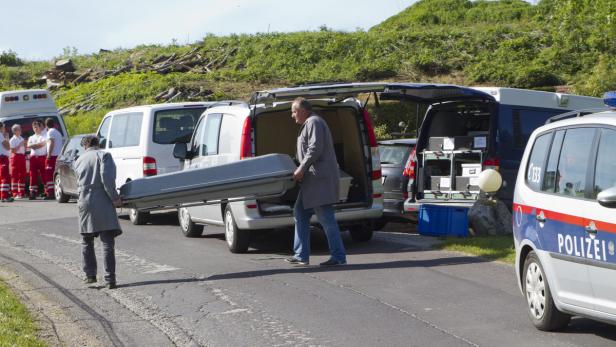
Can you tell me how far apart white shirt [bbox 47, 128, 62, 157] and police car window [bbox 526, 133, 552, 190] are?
55.8ft

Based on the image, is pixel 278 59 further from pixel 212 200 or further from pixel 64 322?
pixel 64 322

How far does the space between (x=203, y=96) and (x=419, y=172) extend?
20.9 metres

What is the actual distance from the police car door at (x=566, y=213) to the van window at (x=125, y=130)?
10508mm

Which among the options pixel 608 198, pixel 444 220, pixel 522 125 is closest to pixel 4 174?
pixel 444 220

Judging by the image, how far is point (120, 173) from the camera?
1786 centimetres

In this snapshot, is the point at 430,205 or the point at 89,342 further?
the point at 430,205

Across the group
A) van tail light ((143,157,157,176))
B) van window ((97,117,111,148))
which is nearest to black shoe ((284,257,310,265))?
van tail light ((143,157,157,176))

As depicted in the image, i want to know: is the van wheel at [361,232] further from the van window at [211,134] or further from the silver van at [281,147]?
the van window at [211,134]

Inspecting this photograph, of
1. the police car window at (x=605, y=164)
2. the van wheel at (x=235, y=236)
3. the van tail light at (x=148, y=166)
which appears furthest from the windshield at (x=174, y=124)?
the police car window at (x=605, y=164)

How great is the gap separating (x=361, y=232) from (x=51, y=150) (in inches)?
474

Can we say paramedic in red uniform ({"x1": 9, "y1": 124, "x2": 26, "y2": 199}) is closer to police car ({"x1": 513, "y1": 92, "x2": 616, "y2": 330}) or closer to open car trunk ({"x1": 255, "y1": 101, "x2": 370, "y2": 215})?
open car trunk ({"x1": 255, "y1": 101, "x2": 370, "y2": 215})

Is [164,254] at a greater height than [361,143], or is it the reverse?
[361,143]

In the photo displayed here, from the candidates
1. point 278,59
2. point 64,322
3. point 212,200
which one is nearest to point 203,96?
point 278,59

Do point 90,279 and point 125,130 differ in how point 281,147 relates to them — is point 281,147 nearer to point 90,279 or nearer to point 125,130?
point 90,279
